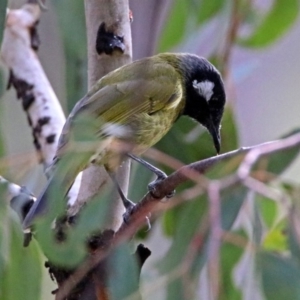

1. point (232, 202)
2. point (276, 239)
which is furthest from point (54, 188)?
point (276, 239)

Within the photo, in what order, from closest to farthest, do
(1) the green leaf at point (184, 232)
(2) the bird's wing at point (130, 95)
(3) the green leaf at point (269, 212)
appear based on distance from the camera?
(1) the green leaf at point (184, 232)
(2) the bird's wing at point (130, 95)
(3) the green leaf at point (269, 212)

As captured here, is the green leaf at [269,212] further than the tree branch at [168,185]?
Yes

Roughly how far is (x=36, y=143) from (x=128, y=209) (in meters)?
0.46

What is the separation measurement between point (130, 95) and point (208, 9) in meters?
0.30

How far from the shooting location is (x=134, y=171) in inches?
66.0

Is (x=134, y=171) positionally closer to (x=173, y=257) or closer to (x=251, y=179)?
(x=173, y=257)

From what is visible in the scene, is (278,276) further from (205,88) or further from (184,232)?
(205,88)

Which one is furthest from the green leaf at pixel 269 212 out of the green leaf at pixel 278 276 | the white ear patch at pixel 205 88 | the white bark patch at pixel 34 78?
the green leaf at pixel 278 276

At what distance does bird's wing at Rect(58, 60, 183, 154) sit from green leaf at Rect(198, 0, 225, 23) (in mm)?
166

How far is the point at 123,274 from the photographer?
1045 millimetres

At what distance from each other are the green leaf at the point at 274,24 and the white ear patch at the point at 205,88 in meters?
0.17

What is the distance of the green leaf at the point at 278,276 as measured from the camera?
0.98m

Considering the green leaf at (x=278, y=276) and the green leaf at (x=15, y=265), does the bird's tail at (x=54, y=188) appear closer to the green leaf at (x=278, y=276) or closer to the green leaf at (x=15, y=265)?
the green leaf at (x=15, y=265)

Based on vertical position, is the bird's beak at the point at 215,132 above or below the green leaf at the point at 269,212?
above
